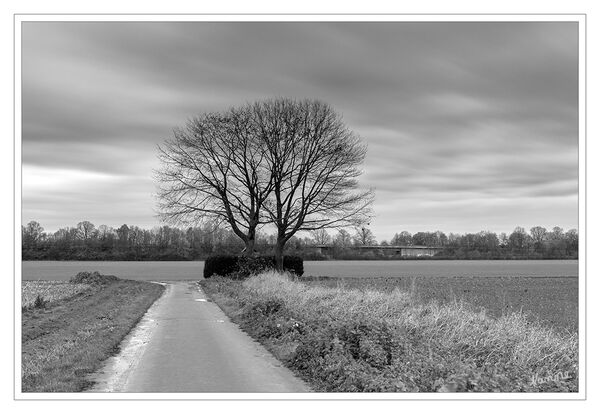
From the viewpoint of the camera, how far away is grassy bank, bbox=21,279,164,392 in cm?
984

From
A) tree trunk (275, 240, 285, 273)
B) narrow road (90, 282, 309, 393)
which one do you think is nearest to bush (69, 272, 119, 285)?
tree trunk (275, 240, 285, 273)

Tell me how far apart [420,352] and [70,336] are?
9.48 m

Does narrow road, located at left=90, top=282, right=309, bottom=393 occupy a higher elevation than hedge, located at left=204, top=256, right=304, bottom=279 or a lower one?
higher

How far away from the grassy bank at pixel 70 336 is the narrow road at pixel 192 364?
396mm

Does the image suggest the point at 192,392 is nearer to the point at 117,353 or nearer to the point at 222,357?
the point at 222,357

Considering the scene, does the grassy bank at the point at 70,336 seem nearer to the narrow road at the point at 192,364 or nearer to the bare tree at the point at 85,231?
the narrow road at the point at 192,364

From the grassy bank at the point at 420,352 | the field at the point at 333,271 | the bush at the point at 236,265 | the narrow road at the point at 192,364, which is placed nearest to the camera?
the grassy bank at the point at 420,352

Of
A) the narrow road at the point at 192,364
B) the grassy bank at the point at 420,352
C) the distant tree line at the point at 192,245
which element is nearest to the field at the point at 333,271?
the distant tree line at the point at 192,245

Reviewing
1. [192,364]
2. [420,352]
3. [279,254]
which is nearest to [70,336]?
[192,364]

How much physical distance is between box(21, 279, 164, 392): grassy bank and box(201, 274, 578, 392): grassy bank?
379 centimetres

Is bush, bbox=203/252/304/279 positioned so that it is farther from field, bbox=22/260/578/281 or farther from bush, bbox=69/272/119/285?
bush, bbox=69/272/119/285

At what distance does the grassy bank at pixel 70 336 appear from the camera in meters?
9.84
